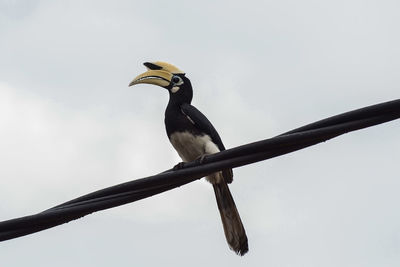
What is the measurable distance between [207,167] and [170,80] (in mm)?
2796

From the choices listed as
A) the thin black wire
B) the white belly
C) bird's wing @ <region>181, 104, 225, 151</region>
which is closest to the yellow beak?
bird's wing @ <region>181, 104, 225, 151</region>

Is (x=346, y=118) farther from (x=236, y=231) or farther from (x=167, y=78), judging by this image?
(x=167, y=78)

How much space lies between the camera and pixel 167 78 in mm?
6141

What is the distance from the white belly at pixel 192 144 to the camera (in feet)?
18.9

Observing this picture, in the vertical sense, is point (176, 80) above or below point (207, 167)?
above

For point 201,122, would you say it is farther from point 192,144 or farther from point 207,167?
point 207,167

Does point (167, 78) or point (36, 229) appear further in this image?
point (167, 78)

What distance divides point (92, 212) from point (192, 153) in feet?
8.55

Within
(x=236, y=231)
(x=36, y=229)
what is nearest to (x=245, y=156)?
(x=36, y=229)

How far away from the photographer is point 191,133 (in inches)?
227

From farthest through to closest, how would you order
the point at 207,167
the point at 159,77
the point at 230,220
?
the point at 159,77
the point at 230,220
the point at 207,167

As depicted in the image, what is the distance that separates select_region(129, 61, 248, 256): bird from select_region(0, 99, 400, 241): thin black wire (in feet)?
7.23

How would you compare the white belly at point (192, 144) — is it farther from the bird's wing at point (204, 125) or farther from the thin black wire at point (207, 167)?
the thin black wire at point (207, 167)

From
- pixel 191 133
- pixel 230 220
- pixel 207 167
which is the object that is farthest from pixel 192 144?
pixel 207 167
